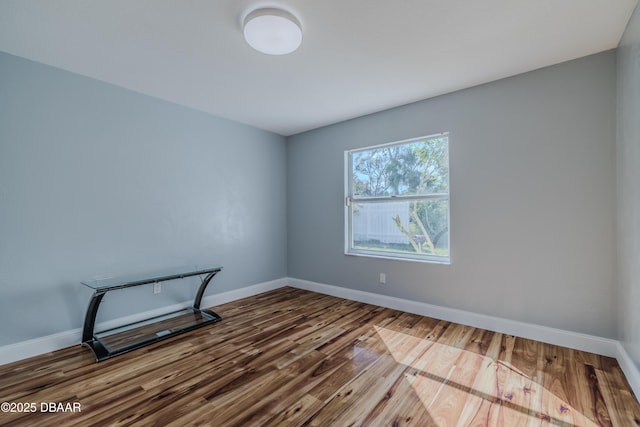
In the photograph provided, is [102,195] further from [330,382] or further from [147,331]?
[330,382]

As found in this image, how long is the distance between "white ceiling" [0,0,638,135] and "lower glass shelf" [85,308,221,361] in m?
2.37

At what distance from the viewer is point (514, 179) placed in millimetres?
2557

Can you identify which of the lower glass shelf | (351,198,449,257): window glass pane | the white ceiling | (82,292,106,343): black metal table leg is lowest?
the lower glass shelf

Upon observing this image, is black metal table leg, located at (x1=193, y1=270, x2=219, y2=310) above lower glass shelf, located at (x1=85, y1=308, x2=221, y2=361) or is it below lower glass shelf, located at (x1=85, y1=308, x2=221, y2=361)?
above

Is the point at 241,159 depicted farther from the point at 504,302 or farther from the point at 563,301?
the point at 563,301

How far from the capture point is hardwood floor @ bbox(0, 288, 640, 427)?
1.57m

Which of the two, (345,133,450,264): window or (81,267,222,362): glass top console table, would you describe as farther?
(345,133,450,264): window

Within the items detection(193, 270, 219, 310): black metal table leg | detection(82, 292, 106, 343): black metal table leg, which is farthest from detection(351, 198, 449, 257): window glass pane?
detection(82, 292, 106, 343): black metal table leg

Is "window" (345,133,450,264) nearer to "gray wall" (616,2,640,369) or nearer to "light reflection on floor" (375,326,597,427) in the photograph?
"light reflection on floor" (375,326,597,427)

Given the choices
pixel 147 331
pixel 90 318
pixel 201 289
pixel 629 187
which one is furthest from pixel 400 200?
pixel 90 318

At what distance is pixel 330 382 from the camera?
6.20ft

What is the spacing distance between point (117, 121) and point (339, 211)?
2.67m

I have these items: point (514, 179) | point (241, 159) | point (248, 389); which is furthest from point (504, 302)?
point (241, 159)

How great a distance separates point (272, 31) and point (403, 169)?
212 cm
